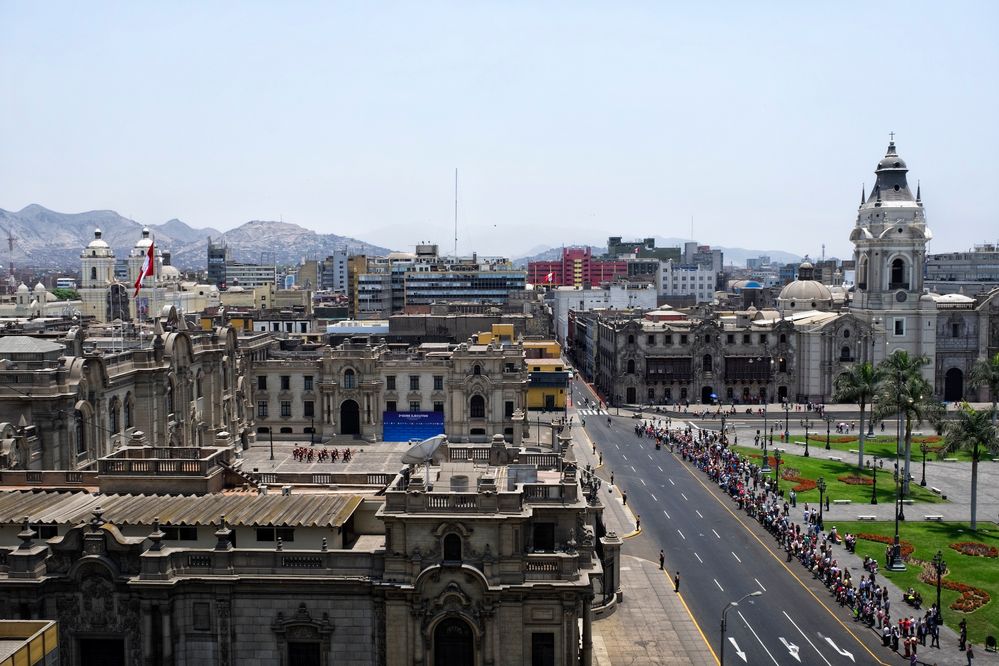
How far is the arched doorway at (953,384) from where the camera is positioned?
127 metres

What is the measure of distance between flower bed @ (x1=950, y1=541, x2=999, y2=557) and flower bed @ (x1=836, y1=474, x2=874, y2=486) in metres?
17.0

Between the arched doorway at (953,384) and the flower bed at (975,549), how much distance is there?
246 feet

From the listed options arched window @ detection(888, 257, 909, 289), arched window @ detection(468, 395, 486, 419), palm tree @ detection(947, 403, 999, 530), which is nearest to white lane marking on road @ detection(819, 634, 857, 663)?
palm tree @ detection(947, 403, 999, 530)

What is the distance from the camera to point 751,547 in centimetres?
5953

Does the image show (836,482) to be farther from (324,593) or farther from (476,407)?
(324,593)

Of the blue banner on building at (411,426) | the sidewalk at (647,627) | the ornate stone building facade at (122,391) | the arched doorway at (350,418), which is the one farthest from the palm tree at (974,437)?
the arched doorway at (350,418)

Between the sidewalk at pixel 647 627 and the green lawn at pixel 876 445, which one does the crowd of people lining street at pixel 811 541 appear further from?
the green lawn at pixel 876 445

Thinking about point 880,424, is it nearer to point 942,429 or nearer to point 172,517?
point 942,429

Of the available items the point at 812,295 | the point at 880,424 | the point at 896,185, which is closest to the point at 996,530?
the point at 880,424

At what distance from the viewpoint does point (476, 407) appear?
8869 cm

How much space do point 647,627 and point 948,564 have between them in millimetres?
21300

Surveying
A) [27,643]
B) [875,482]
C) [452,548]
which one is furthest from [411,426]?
[27,643]

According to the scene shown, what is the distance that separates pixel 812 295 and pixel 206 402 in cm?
9922

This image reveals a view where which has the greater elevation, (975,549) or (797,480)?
(797,480)
